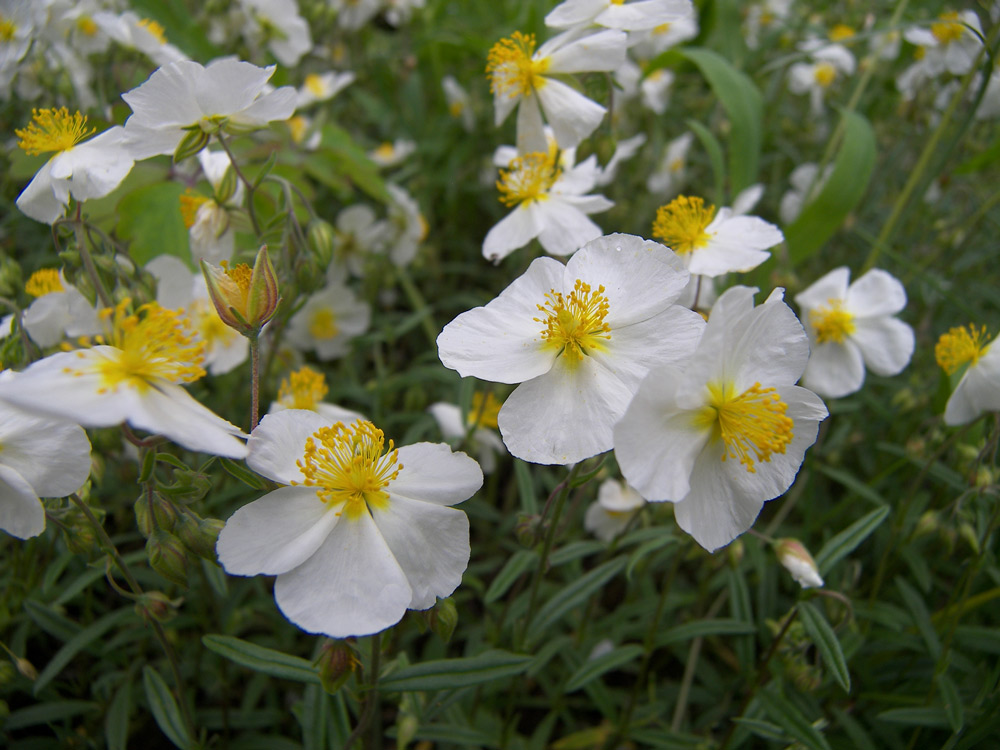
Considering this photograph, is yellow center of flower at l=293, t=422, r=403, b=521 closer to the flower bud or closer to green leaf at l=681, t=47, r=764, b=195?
the flower bud

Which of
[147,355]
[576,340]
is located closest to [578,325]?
[576,340]

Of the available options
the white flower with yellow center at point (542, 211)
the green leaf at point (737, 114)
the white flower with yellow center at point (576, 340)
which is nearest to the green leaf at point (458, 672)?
the white flower with yellow center at point (576, 340)

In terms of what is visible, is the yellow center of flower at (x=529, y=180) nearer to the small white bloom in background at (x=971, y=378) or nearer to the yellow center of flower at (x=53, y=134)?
the yellow center of flower at (x=53, y=134)

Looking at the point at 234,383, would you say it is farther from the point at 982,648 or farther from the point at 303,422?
the point at 982,648

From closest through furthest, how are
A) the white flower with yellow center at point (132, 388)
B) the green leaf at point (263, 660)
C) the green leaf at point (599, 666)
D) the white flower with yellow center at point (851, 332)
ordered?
the white flower with yellow center at point (132, 388)
the green leaf at point (263, 660)
the green leaf at point (599, 666)
the white flower with yellow center at point (851, 332)

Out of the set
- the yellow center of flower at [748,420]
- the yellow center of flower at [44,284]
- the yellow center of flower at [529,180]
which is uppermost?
the yellow center of flower at [529,180]

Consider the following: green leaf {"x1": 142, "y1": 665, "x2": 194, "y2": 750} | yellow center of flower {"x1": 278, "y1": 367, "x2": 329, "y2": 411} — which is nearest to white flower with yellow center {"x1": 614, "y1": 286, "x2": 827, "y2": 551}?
yellow center of flower {"x1": 278, "y1": 367, "x2": 329, "y2": 411}

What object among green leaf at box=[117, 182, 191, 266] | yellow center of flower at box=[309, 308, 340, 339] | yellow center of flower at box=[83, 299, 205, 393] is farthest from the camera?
yellow center of flower at box=[309, 308, 340, 339]
